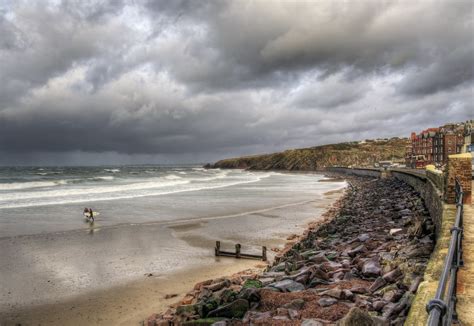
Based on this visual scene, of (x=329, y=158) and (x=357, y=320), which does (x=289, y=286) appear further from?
(x=329, y=158)

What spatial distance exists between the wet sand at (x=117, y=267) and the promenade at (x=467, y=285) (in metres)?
6.42

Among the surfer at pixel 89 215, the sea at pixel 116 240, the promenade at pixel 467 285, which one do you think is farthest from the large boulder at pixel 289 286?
the surfer at pixel 89 215

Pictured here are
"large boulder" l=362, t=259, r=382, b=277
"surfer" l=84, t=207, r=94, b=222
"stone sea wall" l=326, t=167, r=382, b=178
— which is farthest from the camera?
"stone sea wall" l=326, t=167, r=382, b=178

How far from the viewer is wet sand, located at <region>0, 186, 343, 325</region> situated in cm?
855

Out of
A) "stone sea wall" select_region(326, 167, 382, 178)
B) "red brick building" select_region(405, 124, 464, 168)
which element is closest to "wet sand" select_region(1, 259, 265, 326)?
"stone sea wall" select_region(326, 167, 382, 178)

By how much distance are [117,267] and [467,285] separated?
1036 cm

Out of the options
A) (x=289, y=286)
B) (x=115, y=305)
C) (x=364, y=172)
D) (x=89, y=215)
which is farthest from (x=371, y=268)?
(x=364, y=172)

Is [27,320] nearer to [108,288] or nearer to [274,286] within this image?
[108,288]

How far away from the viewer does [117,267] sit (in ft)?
38.7

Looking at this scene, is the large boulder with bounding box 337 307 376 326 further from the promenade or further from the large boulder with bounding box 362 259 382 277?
the large boulder with bounding box 362 259 382 277

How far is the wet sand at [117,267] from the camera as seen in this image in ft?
28.1

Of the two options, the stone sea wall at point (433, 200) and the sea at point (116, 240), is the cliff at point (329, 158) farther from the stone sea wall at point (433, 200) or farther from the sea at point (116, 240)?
the stone sea wall at point (433, 200)

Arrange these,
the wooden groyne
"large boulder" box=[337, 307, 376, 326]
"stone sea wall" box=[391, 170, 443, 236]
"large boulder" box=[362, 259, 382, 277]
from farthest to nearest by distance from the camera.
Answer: the wooden groyne, "stone sea wall" box=[391, 170, 443, 236], "large boulder" box=[362, 259, 382, 277], "large boulder" box=[337, 307, 376, 326]

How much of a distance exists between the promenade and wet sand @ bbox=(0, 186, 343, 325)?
642 cm
